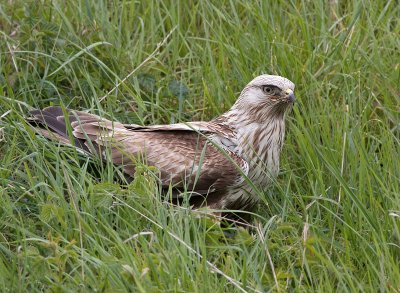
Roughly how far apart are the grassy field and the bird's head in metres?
0.20

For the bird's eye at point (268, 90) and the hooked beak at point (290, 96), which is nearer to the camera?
the hooked beak at point (290, 96)

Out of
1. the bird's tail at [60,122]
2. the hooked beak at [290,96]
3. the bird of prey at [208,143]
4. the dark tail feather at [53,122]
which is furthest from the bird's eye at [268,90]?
the dark tail feather at [53,122]

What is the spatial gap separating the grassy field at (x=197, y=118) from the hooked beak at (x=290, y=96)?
0.67 ft

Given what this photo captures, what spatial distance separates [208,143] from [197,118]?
0.86 m

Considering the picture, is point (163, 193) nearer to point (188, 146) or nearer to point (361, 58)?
point (188, 146)

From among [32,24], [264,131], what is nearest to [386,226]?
[264,131]

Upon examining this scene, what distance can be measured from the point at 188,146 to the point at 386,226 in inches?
59.9

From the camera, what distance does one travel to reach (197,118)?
7.40 meters

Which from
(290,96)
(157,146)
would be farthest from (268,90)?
(157,146)

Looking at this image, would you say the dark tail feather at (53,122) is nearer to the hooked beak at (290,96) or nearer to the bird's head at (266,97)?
the bird's head at (266,97)

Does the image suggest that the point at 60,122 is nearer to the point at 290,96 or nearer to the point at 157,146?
the point at 157,146

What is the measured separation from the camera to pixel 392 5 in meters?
7.87

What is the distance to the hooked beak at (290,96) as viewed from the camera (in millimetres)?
6496

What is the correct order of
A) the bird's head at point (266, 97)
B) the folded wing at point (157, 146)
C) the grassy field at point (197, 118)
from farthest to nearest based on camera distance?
the bird's head at point (266, 97), the folded wing at point (157, 146), the grassy field at point (197, 118)
